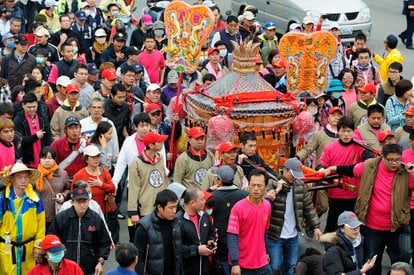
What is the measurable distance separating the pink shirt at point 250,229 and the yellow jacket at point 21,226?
6.45 ft

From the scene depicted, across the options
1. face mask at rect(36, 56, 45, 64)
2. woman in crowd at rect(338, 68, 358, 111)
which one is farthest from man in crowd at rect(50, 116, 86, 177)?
woman in crowd at rect(338, 68, 358, 111)

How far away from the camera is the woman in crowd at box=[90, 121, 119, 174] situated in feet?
50.0

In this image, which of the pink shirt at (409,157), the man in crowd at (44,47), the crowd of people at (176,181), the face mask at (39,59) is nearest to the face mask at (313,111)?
the crowd of people at (176,181)

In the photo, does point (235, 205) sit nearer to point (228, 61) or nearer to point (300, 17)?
point (228, 61)

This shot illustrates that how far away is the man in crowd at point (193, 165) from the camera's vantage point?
1469 cm

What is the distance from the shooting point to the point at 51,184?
45.6 feet

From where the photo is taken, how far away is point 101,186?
14.2 meters

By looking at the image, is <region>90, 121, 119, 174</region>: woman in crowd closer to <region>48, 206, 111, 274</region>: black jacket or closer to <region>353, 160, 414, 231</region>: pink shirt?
<region>48, 206, 111, 274</region>: black jacket

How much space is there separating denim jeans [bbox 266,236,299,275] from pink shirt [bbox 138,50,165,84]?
266 inches

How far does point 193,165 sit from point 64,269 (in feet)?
10.8

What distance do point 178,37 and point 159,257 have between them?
5.10m

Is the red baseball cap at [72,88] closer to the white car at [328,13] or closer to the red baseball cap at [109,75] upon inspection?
the red baseball cap at [109,75]

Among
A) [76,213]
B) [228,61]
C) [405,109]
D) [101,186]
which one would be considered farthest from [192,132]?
[228,61]

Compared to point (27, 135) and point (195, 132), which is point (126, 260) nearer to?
point (195, 132)
